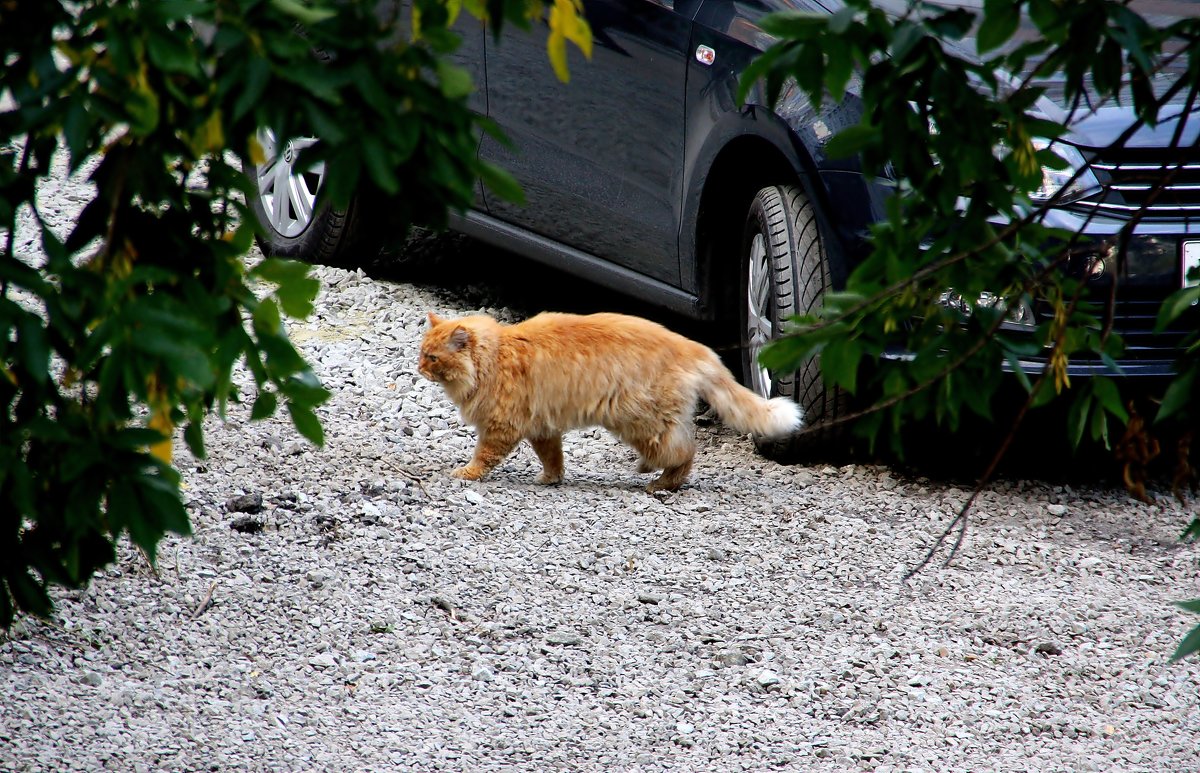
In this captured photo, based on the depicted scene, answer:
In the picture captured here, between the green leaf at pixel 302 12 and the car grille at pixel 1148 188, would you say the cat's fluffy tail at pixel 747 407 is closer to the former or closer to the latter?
the car grille at pixel 1148 188

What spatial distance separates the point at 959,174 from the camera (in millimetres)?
2379

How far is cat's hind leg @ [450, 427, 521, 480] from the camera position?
543cm

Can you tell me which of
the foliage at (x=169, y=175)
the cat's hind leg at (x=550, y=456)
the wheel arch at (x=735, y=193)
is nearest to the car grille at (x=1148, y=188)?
the wheel arch at (x=735, y=193)

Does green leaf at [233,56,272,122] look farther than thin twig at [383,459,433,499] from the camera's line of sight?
No

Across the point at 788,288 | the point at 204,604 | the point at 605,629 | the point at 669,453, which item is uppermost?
the point at 788,288

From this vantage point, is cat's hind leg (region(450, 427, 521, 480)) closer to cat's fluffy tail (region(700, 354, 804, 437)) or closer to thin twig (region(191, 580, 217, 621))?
cat's fluffy tail (region(700, 354, 804, 437))

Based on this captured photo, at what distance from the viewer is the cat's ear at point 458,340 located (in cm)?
554

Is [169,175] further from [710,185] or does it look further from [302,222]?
[302,222]

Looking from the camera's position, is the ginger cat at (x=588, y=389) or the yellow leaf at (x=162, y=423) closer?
the yellow leaf at (x=162, y=423)

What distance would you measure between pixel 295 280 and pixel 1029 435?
15.8ft

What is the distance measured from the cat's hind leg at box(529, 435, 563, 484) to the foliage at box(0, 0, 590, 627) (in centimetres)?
339

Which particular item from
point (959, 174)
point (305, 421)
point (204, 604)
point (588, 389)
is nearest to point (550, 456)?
point (588, 389)

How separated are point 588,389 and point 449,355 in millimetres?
685

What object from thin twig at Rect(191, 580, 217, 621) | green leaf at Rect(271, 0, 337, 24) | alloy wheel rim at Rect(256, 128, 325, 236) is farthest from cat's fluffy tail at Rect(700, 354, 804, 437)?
green leaf at Rect(271, 0, 337, 24)
